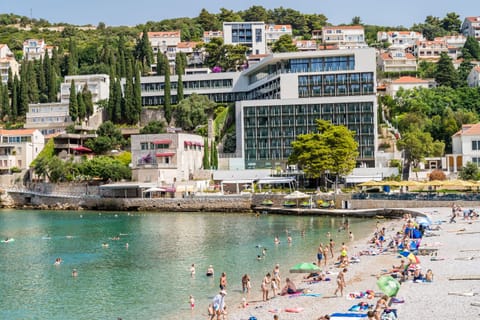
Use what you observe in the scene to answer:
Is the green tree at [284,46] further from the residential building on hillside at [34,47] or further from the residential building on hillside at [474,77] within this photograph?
the residential building on hillside at [34,47]

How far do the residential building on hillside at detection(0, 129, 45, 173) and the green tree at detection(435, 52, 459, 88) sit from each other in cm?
6467

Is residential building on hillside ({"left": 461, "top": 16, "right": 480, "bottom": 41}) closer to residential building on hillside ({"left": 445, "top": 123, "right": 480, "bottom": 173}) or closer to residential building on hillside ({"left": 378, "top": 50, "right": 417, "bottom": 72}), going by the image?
residential building on hillside ({"left": 378, "top": 50, "right": 417, "bottom": 72})

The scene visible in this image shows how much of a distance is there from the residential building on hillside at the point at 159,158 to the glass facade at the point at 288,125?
1021 cm

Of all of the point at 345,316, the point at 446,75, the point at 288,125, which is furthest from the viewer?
the point at 446,75

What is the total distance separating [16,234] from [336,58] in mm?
49077

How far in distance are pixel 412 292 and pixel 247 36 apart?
118m

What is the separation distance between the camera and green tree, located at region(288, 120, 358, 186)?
69188 mm

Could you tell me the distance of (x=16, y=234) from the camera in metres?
55.1

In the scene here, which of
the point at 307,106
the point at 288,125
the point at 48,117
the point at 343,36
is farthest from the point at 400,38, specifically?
the point at 48,117

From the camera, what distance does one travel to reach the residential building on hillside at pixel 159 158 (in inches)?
3086

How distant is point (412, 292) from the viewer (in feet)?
86.8

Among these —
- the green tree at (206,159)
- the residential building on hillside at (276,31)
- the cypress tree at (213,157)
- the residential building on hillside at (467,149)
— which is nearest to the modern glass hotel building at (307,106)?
the cypress tree at (213,157)

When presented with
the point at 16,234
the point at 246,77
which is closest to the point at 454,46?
the point at 246,77

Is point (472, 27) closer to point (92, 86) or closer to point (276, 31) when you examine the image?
point (276, 31)
